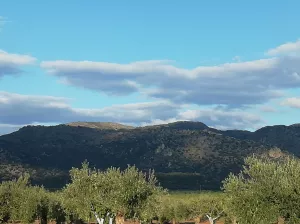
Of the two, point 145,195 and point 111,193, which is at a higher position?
point 111,193

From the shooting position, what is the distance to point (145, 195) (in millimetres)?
50781

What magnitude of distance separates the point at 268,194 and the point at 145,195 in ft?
49.0

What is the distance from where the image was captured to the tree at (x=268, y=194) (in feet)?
133

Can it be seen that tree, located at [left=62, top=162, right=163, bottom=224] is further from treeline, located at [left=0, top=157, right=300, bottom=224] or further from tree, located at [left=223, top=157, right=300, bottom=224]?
tree, located at [left=223, top=157, right=300, bottom=224]

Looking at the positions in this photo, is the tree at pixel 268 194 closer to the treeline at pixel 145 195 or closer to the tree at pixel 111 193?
the treeline at pixel 145 195

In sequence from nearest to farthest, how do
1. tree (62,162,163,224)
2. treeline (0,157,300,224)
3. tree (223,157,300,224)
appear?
tree (223,157,300,224) → treeline (0,157,300,224) → tree (62,162,163,224)

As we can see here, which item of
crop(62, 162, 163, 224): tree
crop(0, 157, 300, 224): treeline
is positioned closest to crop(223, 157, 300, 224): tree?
crop(0, 157, 300, 224): treeline

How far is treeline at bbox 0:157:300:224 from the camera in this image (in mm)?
41344

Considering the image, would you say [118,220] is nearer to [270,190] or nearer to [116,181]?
[116,181]

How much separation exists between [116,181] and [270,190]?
56.3ft

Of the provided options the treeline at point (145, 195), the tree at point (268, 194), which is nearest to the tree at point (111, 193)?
the treeline at point (145, 195)

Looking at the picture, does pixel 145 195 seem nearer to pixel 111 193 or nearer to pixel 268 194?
pixel 111 193

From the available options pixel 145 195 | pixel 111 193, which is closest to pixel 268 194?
pixel 145 195

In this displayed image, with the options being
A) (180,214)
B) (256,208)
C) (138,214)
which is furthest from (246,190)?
(180,214)
